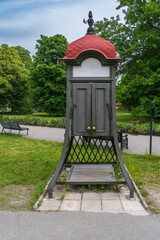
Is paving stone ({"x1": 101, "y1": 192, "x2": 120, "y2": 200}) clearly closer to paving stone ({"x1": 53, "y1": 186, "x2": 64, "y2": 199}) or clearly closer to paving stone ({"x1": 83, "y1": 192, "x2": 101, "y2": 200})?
paving stone ({"x1": 83, "y1": 192, "x2": 101, "y2": 200})

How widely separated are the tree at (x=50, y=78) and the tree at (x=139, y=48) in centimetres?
968

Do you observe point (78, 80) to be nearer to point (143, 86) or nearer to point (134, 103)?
point (143, 86)

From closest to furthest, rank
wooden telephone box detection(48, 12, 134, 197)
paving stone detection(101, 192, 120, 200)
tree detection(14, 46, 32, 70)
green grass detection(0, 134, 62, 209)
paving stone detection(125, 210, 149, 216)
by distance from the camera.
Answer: paving stone detection(125, 210, 149, 216), paving stone detection(101, 192, 120, 200), wooden telephone box detection(48, 12, 134, 197), green grass detection(0, 134, 62, 209), tree detection(14, 46, 32, 70)

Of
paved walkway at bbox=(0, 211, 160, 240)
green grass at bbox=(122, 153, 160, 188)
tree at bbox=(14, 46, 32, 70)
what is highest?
tree at bbox=(14, 46, 32, 70)

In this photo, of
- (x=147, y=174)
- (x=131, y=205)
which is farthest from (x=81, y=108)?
(x=147, y=174)

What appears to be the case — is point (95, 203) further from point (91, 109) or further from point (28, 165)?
point (28, 165)

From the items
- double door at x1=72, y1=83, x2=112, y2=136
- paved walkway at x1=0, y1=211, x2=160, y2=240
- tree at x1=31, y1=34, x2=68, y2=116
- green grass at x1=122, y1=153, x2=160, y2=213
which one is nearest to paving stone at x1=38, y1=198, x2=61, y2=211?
paved walkway at x1=0, y1=211, x2=160, y2=240

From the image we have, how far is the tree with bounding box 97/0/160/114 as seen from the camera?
18.3 meters

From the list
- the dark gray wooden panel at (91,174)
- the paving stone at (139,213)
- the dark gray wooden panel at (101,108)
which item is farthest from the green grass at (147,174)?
the dark gray wooden panel at (101,108)

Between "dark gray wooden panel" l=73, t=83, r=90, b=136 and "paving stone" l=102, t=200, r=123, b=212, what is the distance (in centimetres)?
140

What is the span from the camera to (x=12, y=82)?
3534 cm

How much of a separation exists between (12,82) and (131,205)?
34.9m

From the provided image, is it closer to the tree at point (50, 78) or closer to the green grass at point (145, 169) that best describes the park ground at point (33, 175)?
the green grass at point (145, 169)

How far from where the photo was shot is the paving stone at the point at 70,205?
349 cm
